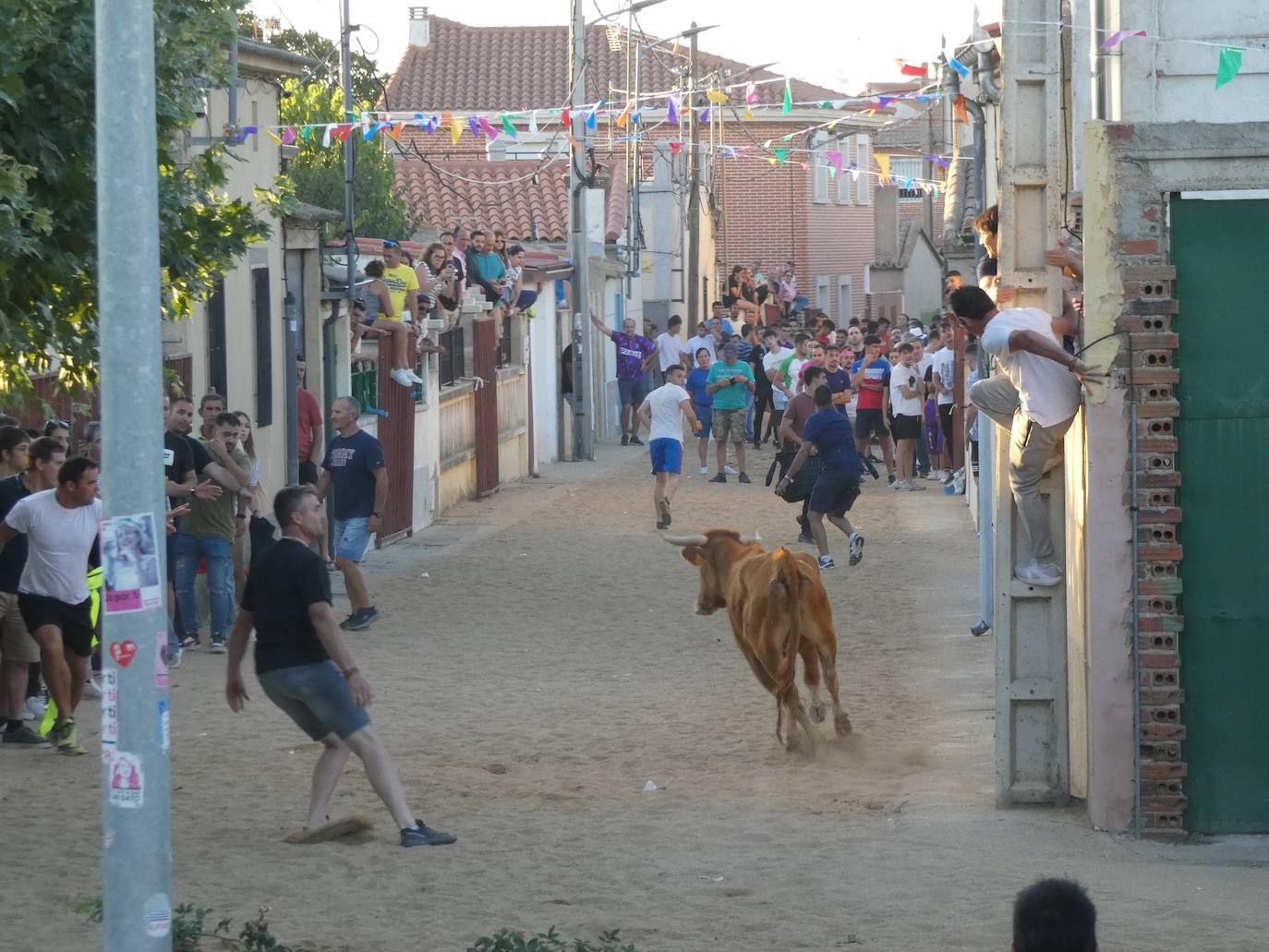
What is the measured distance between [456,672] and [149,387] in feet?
27.7

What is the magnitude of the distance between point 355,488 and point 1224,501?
8292mm

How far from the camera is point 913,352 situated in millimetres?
25531

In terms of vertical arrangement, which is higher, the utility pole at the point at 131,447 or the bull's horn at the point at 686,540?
the utility pole at the point at 131,447

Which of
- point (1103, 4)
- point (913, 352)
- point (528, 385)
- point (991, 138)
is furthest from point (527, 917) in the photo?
point (528, 385)

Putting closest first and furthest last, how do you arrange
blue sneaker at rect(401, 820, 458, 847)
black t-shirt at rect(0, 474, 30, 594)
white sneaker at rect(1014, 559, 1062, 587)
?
blue sneaker at rect(401, 820, 458, 847)
white sneaker at rect(1014, 559, 1062, 587)
black t-shirt at rect(0, 474, 30, 594)

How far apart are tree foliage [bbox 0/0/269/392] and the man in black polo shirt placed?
1348mm

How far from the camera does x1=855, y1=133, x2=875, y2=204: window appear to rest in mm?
60250

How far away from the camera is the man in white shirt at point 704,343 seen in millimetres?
30516

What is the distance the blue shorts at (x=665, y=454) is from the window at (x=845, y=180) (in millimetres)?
37314

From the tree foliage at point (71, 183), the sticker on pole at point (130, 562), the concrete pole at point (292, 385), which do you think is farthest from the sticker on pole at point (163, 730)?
the concrete pole at point (292, 385)

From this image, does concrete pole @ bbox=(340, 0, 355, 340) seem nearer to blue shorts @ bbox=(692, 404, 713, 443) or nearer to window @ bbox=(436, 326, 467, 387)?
window @ bbox=(436, 326, 467, 387)

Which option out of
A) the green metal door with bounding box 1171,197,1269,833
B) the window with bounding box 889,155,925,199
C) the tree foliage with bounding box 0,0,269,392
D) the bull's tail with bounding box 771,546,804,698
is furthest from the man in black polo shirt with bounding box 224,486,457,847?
the window with bounding box 889,155,925,199

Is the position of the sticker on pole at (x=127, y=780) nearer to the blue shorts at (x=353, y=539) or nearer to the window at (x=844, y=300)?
the blue shorts at (x=353, y=539)

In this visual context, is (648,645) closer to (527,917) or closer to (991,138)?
(527,917)
